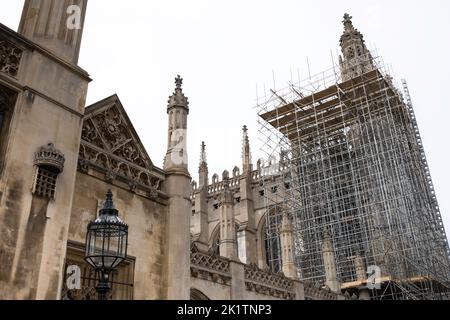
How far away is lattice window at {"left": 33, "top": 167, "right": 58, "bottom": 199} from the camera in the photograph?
7965 millimetres

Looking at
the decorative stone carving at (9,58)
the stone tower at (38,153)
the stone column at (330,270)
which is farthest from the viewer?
the stone column at (330,270)

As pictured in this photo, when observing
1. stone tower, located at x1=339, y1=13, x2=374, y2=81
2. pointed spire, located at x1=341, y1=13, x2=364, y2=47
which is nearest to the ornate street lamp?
stone tower, located at x1=339, y1=13, x2=374, y2=81

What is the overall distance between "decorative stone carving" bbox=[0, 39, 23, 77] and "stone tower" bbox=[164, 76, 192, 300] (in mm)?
4542

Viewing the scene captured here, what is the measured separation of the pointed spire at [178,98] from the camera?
1274 cm

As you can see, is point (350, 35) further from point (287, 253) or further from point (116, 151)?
point (116, 151)

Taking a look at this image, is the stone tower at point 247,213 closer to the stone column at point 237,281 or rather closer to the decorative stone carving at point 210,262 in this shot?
the stone column at point 237,281

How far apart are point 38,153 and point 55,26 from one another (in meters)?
3.16

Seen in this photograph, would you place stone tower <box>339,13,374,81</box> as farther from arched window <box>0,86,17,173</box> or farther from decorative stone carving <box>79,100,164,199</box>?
arched window <box>0,86,17,173</box>

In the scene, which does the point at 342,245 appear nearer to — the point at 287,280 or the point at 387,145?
the point at 387,145

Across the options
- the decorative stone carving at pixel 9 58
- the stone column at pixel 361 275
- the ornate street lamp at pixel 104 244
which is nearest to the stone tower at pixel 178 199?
the ornate street lamp at pixel 104 244

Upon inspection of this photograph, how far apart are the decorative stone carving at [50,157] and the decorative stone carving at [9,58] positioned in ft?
4.88

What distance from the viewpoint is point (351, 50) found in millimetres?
39812

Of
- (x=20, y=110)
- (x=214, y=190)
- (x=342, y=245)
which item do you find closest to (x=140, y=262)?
(x=20, y=110)

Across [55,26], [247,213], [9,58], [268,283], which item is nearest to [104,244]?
[9,58]
